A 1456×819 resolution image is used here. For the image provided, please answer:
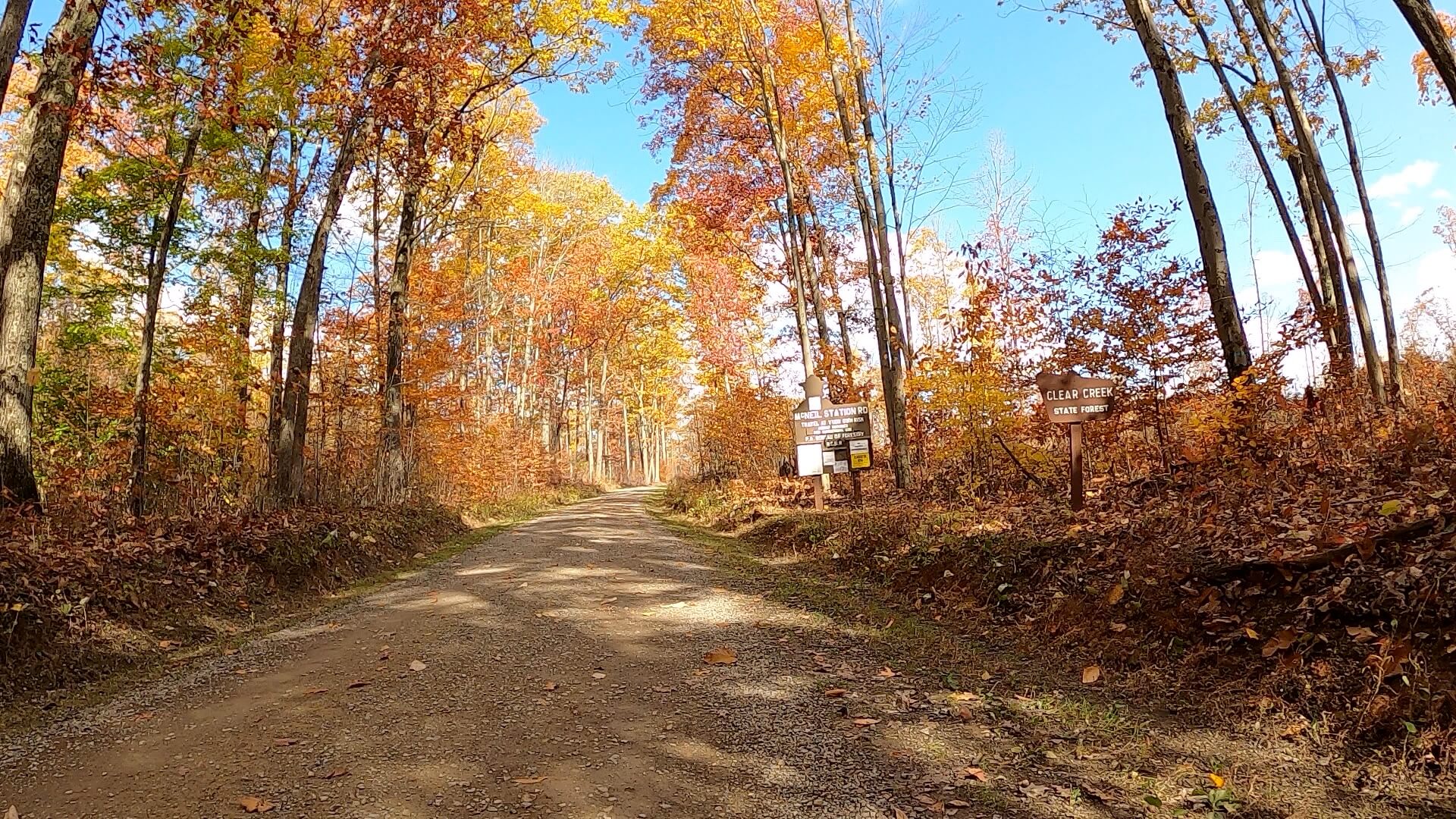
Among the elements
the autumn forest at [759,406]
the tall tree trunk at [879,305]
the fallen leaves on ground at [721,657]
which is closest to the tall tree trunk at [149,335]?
the autumn forest at [759,406]

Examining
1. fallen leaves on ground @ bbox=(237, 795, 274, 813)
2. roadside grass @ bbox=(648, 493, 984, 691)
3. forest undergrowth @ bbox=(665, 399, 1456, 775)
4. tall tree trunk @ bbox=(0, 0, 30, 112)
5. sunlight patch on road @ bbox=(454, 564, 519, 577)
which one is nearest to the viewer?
fallen leaves on ground @ bbox=(237, 795, 274, 813)

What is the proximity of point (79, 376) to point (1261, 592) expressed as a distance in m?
15.2

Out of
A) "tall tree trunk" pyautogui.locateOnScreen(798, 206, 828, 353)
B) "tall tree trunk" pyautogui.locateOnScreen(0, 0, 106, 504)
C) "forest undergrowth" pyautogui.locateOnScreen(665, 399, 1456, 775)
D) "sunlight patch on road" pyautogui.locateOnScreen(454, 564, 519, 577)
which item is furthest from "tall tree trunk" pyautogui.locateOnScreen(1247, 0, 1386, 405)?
"tall tree trunk" pyautogui.locateOnScreen(0, 0, 106, 504)

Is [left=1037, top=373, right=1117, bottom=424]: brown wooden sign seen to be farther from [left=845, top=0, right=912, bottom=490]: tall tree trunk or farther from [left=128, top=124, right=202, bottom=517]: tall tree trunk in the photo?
[left=128, top=124, right=202, bottom=517]: tall tree trunk

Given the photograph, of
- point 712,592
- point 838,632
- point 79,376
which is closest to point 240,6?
point 712,592

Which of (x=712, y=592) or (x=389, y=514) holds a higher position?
(x=389, y=514)

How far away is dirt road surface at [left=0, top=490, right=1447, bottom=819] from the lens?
2820mm

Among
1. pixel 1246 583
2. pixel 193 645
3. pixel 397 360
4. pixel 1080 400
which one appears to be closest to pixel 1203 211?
pixel 1080 400

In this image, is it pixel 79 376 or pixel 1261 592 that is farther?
pixel 79 376

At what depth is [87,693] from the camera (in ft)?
14.3

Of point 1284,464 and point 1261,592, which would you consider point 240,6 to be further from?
point 1284,464

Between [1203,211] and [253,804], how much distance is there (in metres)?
8.56

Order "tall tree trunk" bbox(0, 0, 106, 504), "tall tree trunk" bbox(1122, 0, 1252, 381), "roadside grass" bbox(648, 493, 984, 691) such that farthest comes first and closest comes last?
"tall tree trunk" bbox(1122, 0, 1252, 381) → "tall tree trunk" bbox(0, 0, 106, 504) → "roadside grass" bbox(648, 493, 984, 691)

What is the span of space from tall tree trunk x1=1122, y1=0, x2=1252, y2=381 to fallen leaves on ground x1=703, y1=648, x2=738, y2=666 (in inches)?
219
